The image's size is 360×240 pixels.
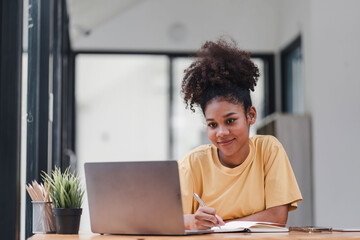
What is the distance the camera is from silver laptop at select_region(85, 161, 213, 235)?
1.41 m

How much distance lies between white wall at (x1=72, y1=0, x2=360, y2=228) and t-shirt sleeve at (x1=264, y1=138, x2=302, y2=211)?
1761mm

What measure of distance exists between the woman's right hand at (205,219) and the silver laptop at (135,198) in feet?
0.14

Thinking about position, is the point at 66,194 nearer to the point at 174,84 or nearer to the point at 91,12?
the point at 91,12

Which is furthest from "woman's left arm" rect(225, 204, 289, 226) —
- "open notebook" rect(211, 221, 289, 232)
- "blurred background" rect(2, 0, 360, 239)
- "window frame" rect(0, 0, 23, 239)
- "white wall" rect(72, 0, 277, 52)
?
"white wall" rect(72, 0, 277, 52)

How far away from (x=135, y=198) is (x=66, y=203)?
0.98 ft

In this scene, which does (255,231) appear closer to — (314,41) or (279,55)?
(314,41)

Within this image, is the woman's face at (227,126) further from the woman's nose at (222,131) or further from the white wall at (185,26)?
the white wall at (185,26)

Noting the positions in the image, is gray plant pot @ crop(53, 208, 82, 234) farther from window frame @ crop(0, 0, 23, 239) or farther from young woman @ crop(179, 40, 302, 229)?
young woman @ crop(179, 40, 302, 229)

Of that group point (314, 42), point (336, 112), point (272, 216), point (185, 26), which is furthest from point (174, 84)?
point (272, 216)

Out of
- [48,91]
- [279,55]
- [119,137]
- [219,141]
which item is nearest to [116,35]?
[279,55]

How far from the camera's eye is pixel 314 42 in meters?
4.41

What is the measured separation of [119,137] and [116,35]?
7.48ft

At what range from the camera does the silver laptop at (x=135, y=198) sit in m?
1.41

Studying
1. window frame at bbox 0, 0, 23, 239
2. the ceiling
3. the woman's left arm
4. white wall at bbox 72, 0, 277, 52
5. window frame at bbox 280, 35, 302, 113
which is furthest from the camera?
white wall at bbox 72, 0, 277, 52
